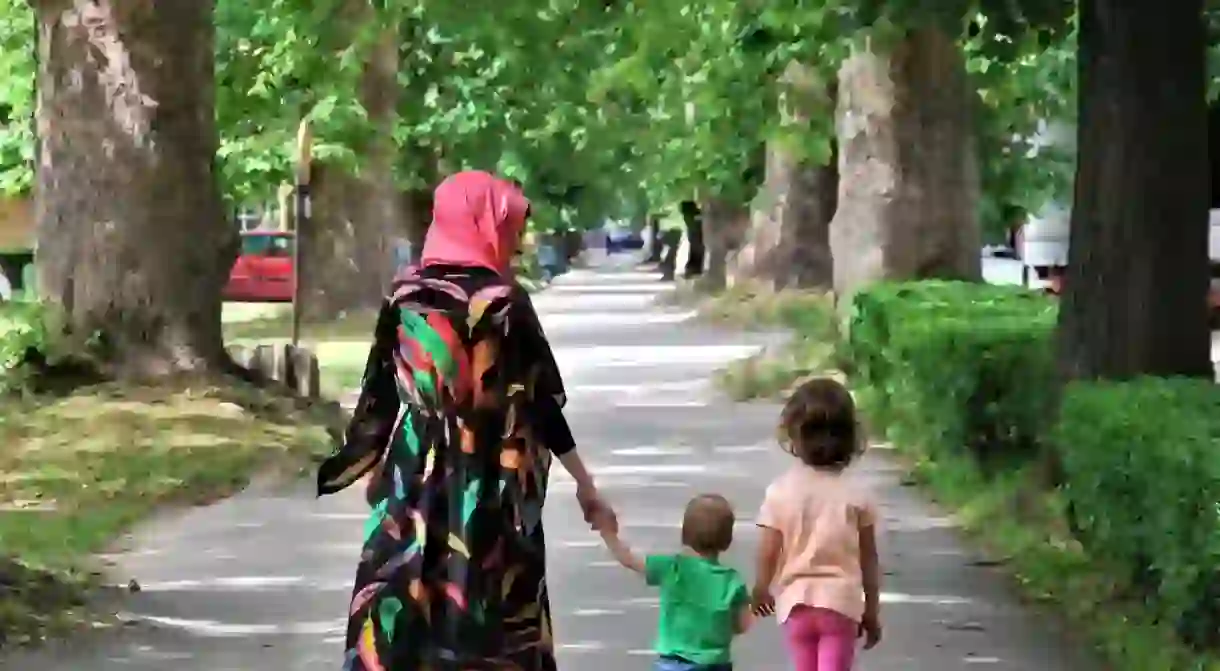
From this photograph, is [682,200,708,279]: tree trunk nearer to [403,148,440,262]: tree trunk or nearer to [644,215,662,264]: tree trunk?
[403,148,440,262]: tree trunk

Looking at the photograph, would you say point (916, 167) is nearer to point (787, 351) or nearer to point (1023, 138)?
point (787, 351)

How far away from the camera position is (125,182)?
15656 millimetres

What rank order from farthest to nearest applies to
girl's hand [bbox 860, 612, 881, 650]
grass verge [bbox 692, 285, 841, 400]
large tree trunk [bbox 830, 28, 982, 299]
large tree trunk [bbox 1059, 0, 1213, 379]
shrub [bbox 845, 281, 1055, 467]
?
grass verge [bbox 692, 285, 841, 400] → large tree trunk [bbox 830, 28, 982, 299] → shrub [bbox 845, 281, 1055, 467] → large tree trunk [bbox 1059, 0, 1213, 379] → girl's hand [bbox 860, 612, 881, 650]

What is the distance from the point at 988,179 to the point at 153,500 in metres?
17.6

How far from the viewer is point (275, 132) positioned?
32156 millimetres

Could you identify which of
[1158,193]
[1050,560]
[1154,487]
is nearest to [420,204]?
[1158,193]

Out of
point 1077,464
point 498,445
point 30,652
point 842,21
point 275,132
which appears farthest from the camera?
point 275,132

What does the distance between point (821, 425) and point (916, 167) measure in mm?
14565

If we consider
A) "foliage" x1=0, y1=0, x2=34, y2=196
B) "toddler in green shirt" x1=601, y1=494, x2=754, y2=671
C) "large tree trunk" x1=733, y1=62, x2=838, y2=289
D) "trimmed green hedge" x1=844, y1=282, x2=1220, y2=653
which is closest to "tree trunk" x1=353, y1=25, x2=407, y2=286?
"foliage" x1=0, y1=0, x2=34, y2=196

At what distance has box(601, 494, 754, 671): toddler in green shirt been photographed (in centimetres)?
518

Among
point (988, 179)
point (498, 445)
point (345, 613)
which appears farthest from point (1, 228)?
point (498, 445)

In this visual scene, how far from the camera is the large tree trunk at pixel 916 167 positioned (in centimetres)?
1955

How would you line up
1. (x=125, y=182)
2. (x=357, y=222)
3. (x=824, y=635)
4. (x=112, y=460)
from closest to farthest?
(x=824, y=635)
(x=112, y=460)
(x=125, y=182)
(x=357, y=222)

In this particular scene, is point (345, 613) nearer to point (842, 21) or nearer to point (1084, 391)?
point (1084, 391)
